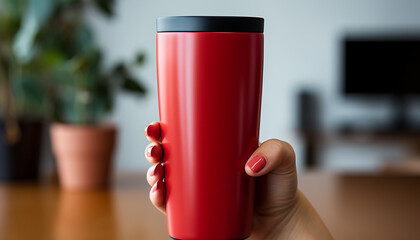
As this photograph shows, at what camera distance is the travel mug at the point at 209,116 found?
0.45 m

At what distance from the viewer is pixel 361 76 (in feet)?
14.8

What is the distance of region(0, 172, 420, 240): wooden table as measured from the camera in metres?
0.79

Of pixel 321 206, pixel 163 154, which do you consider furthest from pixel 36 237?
pixel 321 206

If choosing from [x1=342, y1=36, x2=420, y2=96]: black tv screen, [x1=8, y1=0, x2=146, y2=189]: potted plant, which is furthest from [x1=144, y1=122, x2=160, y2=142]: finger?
[x1=342, y1=36, x2=420, y2=96]: black tv screen

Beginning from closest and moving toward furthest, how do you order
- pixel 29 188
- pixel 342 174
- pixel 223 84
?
pixel 223 84
pixel 29 188
pixel 342 174

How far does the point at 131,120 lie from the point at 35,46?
3.47 meters

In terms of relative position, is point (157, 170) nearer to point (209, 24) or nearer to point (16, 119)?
point (209, 24)

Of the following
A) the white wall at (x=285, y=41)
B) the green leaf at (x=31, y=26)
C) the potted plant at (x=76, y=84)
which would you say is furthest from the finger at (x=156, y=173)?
the white wall at (x=285, y=41)

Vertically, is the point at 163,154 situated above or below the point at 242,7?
below

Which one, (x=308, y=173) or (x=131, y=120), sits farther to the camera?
(x=131, y=120)

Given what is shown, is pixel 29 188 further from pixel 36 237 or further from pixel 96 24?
pixel 96 24

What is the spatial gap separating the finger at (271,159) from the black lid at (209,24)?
0.11m

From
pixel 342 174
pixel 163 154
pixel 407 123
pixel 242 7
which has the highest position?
pixel 242 7

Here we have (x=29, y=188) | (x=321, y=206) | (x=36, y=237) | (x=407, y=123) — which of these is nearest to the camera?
(x=36, y=237)
